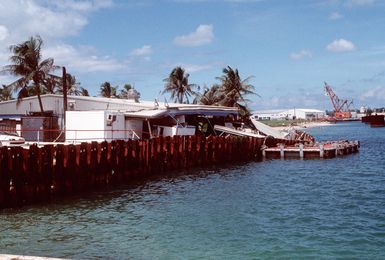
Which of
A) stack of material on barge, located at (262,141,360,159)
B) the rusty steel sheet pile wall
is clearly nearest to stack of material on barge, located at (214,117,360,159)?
stack of material on barge, located at (262,141,360,159)

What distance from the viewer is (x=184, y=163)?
116 ft

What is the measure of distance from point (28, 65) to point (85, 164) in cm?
2767

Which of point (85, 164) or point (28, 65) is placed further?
point (28, 65)

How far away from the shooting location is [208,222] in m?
18.1

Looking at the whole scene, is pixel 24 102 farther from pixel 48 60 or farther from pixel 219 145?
pixel 219 145

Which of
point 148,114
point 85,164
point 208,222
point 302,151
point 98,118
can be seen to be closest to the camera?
point 208,222

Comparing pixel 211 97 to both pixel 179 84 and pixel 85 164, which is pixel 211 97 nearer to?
pixel 179 84

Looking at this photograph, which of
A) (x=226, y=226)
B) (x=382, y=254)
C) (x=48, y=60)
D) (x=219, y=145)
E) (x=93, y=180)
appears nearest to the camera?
(x=382, y=254)

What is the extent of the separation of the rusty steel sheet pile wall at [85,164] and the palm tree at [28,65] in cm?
2040

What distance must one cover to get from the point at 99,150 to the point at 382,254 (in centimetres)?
1559

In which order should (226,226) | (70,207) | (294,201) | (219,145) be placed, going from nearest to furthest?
(226,226)
(70,207)
(294,201)
(219,145)

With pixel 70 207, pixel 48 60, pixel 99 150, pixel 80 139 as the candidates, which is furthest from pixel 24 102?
pixel 70 207

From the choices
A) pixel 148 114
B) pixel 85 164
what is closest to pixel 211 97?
pixel 148 114

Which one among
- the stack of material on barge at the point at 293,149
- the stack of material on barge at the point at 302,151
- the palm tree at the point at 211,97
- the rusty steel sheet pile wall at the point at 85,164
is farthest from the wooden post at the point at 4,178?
the palm tree at the point at 211,97
